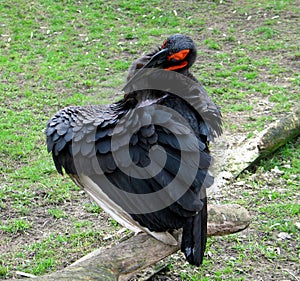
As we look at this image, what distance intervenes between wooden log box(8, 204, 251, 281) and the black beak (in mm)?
1114

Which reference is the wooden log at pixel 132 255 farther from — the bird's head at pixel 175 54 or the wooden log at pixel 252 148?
the wooden log at pixel 252 148

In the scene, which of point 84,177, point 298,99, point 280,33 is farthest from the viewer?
point 280,33

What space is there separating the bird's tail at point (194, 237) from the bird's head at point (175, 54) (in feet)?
3.09

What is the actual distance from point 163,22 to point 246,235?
5.96 m

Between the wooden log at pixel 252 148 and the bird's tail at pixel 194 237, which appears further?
the wooden log at pixel 252 148

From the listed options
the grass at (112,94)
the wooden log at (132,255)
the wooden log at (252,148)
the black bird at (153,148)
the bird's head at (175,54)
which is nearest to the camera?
the wooden log at (132,255)

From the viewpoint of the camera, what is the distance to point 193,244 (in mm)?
3756

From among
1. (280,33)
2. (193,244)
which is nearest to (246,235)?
(193,244)

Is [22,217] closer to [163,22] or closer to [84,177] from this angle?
[84,177]

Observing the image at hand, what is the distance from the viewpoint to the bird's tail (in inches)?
146

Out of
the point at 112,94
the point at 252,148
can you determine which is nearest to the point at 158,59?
the point at 252,148

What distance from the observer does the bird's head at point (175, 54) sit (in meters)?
3.86

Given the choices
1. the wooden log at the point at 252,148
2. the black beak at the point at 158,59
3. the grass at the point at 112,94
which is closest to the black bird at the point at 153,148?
the black beak at the point at 158,59

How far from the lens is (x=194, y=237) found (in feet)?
12.2
